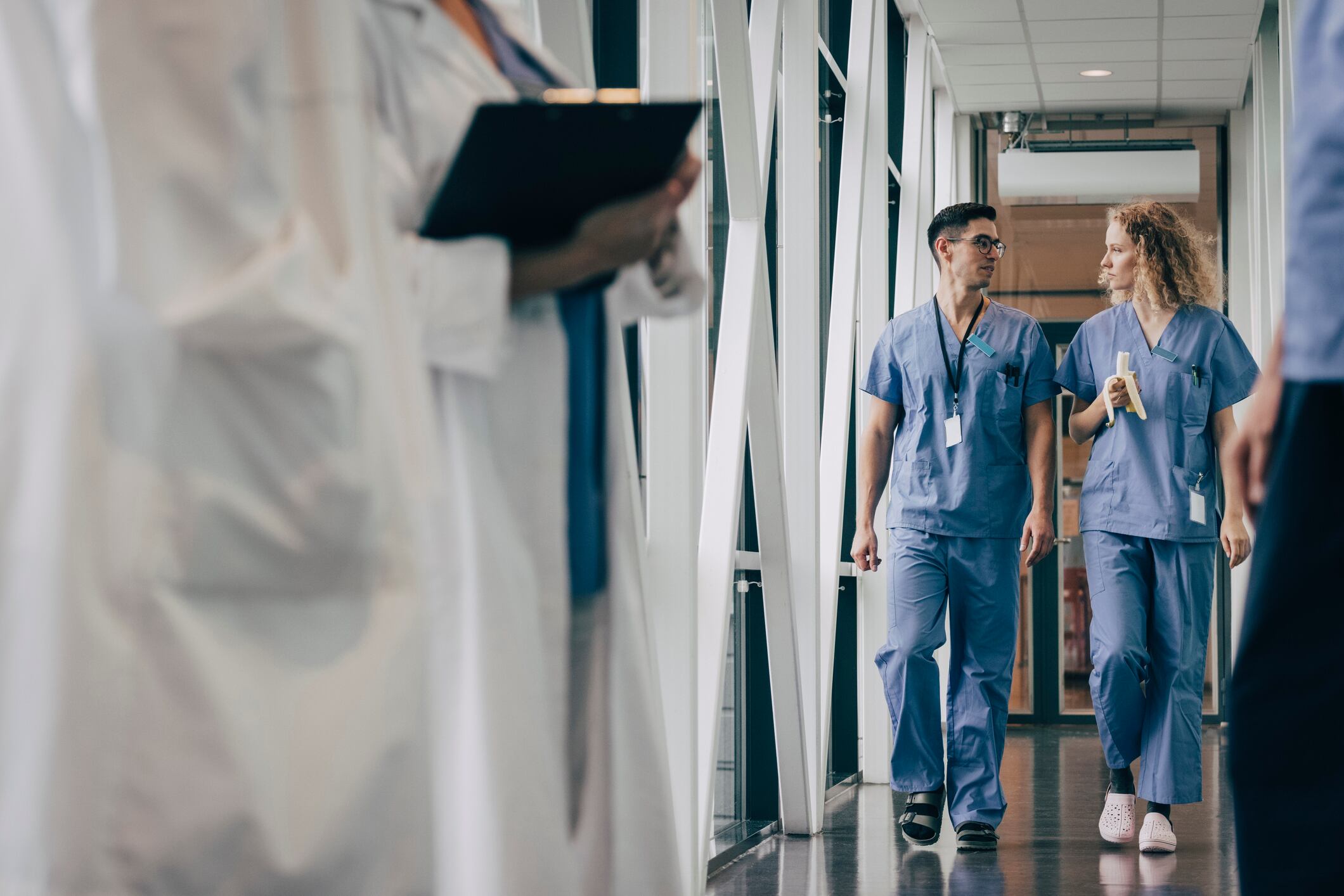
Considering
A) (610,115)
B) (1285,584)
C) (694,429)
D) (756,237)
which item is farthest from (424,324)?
(756,237)

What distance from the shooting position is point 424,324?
46.3 inches

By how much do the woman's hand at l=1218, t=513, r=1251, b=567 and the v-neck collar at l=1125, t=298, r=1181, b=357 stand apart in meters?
0.48

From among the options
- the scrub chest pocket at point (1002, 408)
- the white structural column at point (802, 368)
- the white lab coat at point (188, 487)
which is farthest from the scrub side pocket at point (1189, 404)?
the white lab coat at point (188, 487)

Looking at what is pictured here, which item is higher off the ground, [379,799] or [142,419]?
[142,419]

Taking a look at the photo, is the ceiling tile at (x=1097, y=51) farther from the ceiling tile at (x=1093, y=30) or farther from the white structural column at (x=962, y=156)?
the white structural column at (x=962, y=156)

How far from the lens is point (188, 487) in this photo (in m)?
0.91

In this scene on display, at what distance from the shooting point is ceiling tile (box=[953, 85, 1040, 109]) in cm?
754

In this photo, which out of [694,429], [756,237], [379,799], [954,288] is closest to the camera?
[379,799]

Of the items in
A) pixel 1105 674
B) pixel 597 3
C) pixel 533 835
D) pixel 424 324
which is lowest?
pixel 1105 674

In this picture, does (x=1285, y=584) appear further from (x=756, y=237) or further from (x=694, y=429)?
(x=756, y=237)

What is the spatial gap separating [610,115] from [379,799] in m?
0.52

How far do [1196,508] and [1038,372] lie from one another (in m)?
0.58

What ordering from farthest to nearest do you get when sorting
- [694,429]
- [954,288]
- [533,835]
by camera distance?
1. [954,288]
2. [694,429]
3. [533,835]

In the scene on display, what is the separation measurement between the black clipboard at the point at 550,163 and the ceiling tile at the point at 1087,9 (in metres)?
5.47
